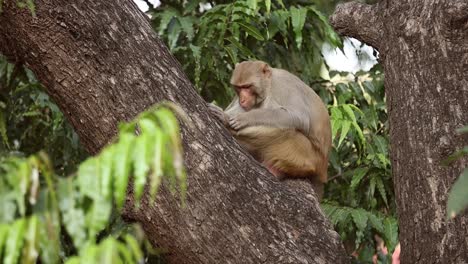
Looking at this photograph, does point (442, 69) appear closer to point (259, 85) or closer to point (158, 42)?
point (158, 42)

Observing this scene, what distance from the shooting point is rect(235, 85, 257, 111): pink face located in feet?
19.3

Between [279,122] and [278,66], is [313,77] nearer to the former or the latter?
[278,66]

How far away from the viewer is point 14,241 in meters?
2.11

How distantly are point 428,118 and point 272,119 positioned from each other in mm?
1698

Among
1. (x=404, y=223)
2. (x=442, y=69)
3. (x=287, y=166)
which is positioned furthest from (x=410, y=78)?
(x=287, y=166)

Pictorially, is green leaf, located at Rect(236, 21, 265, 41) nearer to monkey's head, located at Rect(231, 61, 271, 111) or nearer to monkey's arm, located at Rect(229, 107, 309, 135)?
monkey's head, located at Rect(231, 61, 271, 111)

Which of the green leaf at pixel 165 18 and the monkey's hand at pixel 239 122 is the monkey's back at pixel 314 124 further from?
the green leaf at pixel 165 18

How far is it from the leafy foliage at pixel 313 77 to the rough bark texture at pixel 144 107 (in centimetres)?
151

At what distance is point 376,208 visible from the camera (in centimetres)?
641

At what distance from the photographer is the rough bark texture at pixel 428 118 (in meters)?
3.99

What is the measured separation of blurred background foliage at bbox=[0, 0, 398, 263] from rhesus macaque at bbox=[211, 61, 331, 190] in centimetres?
16

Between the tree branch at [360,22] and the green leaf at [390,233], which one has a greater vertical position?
the tree branch at [360,22]

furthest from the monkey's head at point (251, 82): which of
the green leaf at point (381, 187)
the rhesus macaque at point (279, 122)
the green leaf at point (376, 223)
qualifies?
the green leaf at point (376, 223)

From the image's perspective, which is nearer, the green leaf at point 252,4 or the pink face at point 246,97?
the green leaf at point 252,4
